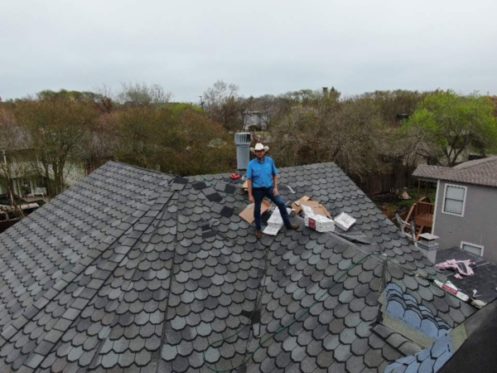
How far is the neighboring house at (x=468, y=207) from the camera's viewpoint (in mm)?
15062

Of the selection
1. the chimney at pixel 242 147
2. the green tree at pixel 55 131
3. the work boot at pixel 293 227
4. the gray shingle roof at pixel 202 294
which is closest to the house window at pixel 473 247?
the gray shingle roof at pixel 202 294

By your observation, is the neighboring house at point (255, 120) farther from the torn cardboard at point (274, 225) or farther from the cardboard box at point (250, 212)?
→ the torn cardboard at point (274, 225)

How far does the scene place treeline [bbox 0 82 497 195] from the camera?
1939 cm

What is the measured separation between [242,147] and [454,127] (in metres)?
24.0

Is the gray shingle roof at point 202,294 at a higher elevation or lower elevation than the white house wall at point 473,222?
higher

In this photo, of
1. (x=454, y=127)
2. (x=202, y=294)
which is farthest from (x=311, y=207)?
(x=454, y=127)

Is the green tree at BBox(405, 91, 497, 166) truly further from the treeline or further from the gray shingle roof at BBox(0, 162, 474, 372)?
the gray shingle roof at BBox(0, 162, 474, 372)

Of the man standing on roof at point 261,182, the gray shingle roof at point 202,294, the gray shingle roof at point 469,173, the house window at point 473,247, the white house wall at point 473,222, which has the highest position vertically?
the man standing on roof at point 261,182

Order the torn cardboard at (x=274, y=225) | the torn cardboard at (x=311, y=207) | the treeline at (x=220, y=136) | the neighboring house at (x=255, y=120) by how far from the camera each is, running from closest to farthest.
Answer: the torn cardboard at (x=274, y=225) < the torn cardboard at (x=311, y=207) < the treeline at (x=220, y=136) < the neighboring house at (x=255, y=120)

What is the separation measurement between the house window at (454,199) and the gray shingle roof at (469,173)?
18.7 inches

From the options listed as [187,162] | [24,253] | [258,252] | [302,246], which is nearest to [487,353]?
[302,246]

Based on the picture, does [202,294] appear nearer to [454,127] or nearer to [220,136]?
[220,136]

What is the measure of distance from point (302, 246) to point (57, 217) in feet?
22.1

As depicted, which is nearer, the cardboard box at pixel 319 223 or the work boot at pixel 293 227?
the cardboard box at pixel 319 223
